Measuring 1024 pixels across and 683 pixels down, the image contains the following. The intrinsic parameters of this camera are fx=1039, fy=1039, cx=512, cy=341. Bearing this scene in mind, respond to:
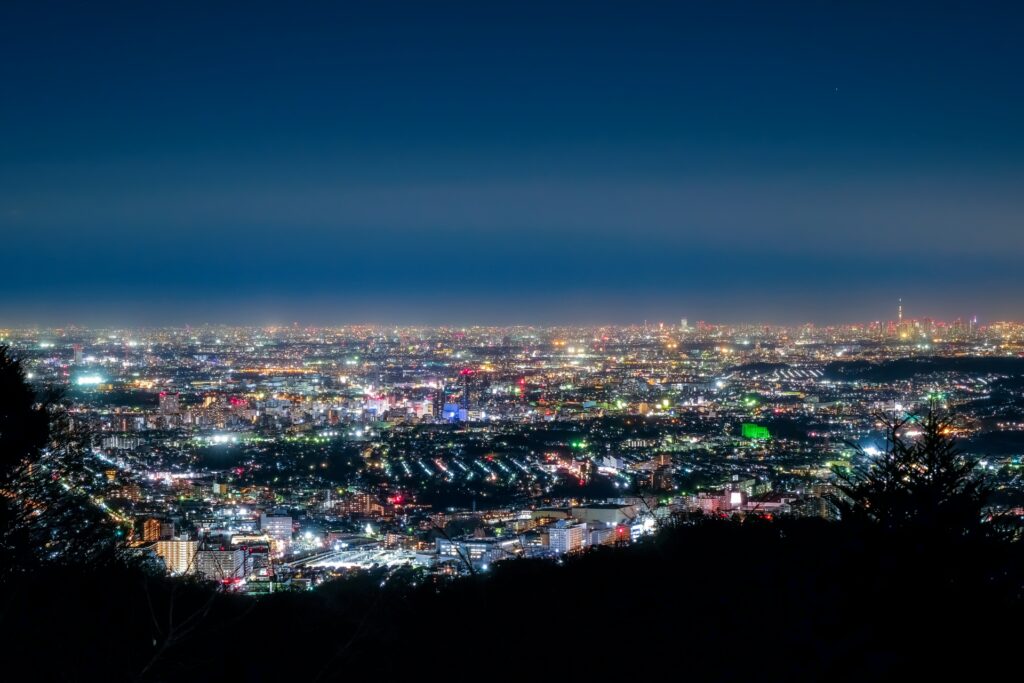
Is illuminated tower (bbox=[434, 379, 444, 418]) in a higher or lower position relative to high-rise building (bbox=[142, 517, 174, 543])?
lower

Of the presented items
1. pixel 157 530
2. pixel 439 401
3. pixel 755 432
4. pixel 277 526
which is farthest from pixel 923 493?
pixel 439 401

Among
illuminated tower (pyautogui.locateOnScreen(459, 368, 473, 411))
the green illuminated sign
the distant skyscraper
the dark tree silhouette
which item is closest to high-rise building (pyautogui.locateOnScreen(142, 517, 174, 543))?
the dark tree silhouette

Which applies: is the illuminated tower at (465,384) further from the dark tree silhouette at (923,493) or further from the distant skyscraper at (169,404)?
the dark tree silhouette at (923,493)

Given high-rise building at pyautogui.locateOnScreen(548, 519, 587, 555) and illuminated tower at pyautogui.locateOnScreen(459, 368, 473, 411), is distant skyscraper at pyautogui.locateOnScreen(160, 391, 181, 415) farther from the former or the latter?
high-rise building at pyautogui.locateOnScreen(548, 519, 587, 555)

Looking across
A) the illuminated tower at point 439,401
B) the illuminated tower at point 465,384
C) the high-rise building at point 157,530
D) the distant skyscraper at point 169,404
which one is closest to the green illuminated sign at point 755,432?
the illuminated tower at point 465,384

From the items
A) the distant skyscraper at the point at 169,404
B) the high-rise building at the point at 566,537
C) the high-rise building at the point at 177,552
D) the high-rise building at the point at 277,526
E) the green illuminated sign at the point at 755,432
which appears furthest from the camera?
the distant skyscraper at the point at 169,404

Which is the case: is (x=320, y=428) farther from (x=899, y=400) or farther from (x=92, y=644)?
(x=92, y=644)

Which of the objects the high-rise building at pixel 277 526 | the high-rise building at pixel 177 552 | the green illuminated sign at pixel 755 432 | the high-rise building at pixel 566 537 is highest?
the high-rise building at pixel 177 552

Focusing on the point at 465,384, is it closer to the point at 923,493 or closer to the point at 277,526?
the point at 277,526
